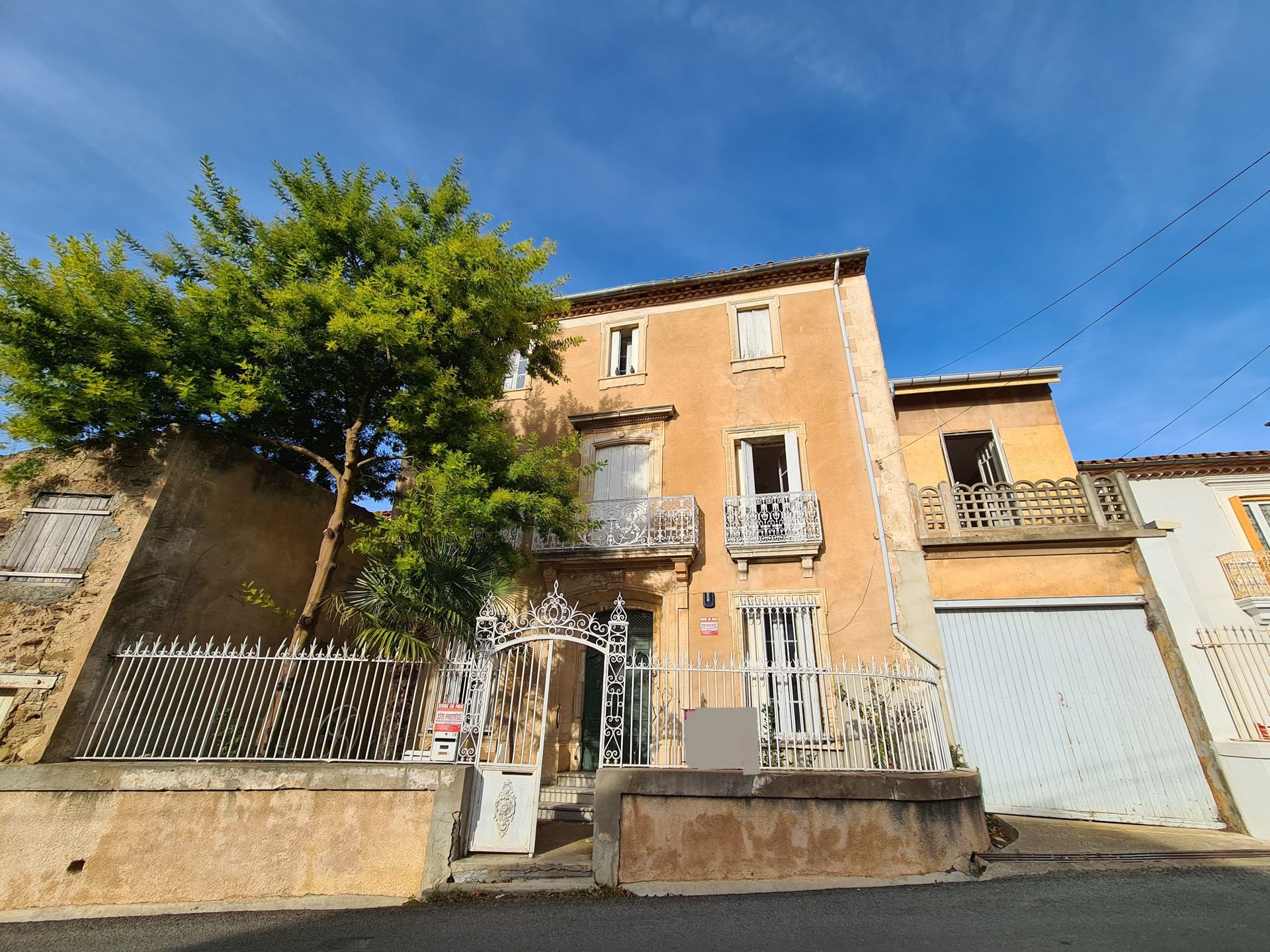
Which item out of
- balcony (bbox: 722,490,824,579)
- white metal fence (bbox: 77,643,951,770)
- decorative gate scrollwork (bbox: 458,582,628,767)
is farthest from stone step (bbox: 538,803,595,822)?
balcony (bbox: 722,490,824,579)

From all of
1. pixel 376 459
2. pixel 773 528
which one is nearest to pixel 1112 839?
pixel 773 528

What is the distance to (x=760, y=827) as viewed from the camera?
5.10m

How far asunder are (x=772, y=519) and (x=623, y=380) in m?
4.53

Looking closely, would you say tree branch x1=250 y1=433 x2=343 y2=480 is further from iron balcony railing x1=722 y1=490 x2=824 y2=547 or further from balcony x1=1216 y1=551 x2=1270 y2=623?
balcony x1=1216 y1=551 x2=1270 y2=623

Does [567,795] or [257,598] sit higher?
[257,598]

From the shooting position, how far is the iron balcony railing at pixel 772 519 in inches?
367

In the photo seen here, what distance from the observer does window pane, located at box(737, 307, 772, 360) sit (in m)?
11.6

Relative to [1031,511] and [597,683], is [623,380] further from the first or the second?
[1031,511]

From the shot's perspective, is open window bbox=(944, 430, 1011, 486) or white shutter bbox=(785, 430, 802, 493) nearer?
white shutter bbox=(785, 430, 802, 493)

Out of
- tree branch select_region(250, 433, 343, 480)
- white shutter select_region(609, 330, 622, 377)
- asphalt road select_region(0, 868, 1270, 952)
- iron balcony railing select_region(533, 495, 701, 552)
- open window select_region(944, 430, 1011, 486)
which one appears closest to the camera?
asphalt road select_region(0, 868, 1270, 952)

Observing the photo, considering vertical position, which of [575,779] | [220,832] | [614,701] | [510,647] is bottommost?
[220,832]

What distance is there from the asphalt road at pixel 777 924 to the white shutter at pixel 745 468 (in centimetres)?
634

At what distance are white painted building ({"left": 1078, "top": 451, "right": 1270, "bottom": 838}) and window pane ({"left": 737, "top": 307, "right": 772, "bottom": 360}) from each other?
23.2 feet

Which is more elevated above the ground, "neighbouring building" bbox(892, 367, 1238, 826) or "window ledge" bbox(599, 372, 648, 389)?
"window ledge" bbox(599, 372, 648, 389)
